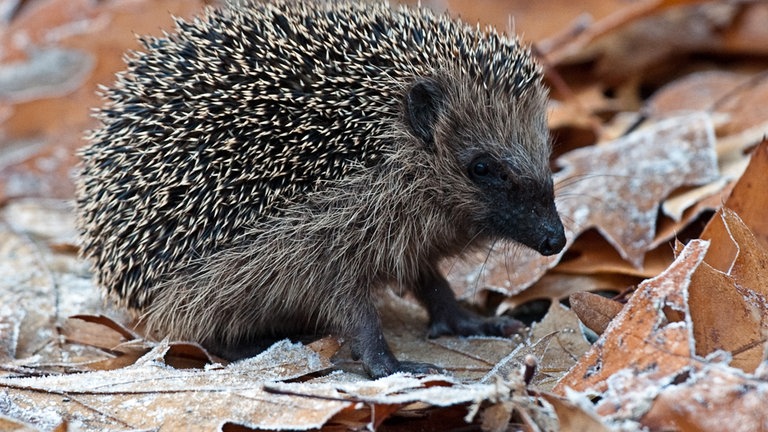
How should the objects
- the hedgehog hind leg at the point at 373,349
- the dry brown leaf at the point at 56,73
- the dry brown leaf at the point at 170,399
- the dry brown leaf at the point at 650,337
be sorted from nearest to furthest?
the dry brown leaf at the point at 650,337 < the dry brown leaf at the point at 170,399 < the hedgehog hind leg at the point at 373,349 < the dry brown leaf at the point at 56,73

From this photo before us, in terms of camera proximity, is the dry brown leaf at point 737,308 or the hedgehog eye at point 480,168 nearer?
the dry brown leaf at point 737,308

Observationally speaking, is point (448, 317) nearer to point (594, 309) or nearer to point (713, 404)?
point (594, 309)

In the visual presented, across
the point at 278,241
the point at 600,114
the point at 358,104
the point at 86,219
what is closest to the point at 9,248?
the point at 86,219

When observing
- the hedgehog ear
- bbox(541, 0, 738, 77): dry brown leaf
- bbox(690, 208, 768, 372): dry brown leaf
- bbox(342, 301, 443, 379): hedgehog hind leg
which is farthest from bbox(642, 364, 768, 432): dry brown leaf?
bbox(541, 0, 738, 77): dry brown leaf

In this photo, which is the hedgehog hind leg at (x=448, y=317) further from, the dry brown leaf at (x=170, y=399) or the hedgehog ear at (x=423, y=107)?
the dry brown leaf at (x=170, y=399)

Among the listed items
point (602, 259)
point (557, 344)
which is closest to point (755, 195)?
point (602, 259)

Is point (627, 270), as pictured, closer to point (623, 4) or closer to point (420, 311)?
point (420, 311)

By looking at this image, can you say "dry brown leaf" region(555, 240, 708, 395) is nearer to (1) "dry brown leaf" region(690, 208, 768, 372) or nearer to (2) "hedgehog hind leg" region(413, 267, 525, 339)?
(1) "dry brown leaf" region(690, 208, 768, 372)

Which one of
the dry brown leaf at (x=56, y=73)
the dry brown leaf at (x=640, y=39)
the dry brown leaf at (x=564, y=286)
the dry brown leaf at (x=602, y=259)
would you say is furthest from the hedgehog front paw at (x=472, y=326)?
the dry brown leaf at (x=56, y=73)

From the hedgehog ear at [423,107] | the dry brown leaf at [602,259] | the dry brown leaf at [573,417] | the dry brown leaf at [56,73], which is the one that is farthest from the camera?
the dry brown leaf at [56,73]
